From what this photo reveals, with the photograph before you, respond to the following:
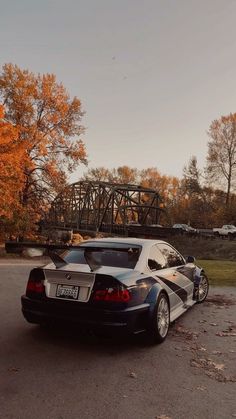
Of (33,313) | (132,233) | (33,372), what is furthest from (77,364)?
(132,233)

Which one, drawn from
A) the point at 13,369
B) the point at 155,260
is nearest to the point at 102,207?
the point at 155,260

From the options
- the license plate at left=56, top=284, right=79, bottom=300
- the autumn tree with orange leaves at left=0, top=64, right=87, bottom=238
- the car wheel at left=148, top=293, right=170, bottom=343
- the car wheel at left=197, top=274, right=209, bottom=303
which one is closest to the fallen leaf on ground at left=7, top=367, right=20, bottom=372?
the license plate at left=56, top=284, right=79, bottom=300

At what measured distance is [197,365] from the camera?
15.4ft

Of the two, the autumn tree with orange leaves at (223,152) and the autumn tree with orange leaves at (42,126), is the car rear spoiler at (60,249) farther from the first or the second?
the autumn tree with orange leaves at (223,152)

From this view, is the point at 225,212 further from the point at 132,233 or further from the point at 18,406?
the point at 18,406

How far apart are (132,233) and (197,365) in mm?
37152

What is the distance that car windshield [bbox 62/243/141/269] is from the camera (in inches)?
220

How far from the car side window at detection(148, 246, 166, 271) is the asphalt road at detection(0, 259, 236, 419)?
3.54ft

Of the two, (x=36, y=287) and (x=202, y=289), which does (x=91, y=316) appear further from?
(x=202, y=289)

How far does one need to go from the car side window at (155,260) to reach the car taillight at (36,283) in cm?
160

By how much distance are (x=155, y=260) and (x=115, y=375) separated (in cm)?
219

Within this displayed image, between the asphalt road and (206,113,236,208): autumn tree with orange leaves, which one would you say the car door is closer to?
the asphalt road

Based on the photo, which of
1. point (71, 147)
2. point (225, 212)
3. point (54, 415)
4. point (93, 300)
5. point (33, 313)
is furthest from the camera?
point (225, 212)

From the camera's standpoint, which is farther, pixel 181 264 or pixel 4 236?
pixel 4 236
